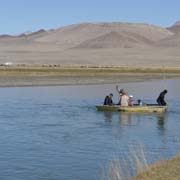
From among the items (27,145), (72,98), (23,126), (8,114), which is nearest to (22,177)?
(27,145)

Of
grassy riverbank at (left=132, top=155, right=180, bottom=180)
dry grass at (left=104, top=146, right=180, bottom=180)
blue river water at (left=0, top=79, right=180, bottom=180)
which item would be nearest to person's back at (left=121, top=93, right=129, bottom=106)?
blue river water at (left=0, top=79, right=180, bottom=180)

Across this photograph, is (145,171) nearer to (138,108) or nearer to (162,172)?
(162,172)

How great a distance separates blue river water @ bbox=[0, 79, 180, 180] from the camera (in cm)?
1655

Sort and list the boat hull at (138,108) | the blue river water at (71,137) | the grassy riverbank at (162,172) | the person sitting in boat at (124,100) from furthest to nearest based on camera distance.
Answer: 1. the person sitting in boat at (124,100)
2. the boat hull at (138,108)
3. the blue river water at (71,137)
4. the grassy riverbank at (162,172)

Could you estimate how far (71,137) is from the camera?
2245cm

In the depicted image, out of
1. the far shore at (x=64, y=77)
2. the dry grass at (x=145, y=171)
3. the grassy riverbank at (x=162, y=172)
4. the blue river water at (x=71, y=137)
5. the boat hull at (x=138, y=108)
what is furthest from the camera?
the far shore at (x=64, y=77)

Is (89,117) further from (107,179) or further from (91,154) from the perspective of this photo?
(107,179)

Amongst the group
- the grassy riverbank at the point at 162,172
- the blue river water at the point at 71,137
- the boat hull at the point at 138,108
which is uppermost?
the grassy riverbank at the point at 162,172

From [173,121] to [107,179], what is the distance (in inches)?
598

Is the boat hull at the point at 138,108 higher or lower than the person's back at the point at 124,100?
lower

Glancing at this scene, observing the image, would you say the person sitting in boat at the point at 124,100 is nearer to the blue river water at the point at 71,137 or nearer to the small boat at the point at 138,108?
the small boat at the point at 138,108

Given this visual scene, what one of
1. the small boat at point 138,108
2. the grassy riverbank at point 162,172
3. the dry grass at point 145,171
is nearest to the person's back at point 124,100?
the small boat at point 138,108

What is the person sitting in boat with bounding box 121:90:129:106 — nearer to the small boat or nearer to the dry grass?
the small boat

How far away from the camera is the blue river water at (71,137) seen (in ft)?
54.3
